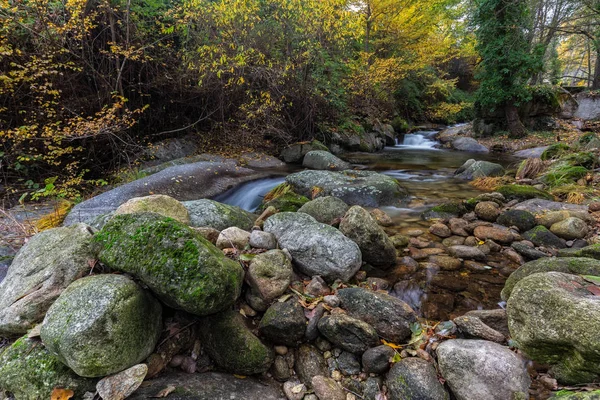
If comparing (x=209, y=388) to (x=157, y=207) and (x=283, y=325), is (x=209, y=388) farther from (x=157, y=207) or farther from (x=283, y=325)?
(x=157, y=207)

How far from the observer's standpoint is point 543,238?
3.96 meters

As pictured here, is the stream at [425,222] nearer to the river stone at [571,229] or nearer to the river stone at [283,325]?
the river stone at [571,229]

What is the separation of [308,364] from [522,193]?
538cm

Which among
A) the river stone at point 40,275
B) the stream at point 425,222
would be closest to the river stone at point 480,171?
the stream at point 425,222

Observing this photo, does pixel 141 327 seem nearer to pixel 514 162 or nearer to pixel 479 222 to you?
pixel 479 222

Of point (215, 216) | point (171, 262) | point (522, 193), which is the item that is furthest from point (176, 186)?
point (522, 193)

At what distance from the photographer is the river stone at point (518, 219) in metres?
4.28

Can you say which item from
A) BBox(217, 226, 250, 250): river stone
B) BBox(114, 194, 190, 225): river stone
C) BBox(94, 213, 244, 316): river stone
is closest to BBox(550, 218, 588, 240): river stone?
BBox(217, 226, 250, 250): river stone

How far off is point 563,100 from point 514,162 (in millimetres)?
8362

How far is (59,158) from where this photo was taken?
21.8ft

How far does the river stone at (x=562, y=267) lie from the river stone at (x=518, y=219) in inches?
66.1

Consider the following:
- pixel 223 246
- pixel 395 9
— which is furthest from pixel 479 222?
pixel 395 9

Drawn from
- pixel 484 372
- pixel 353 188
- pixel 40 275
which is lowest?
pixel 484 372

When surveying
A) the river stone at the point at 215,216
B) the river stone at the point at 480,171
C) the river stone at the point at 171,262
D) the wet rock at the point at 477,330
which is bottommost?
the river stone at the point at 480,171
